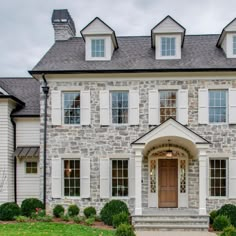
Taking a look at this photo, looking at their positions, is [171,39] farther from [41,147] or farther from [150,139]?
[41,147]

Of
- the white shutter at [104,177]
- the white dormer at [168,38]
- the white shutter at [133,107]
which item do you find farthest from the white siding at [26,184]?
the white dormer at [168,38]

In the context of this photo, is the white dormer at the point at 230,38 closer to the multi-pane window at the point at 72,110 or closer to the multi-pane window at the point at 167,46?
the multi-pane window at the point at 167,46

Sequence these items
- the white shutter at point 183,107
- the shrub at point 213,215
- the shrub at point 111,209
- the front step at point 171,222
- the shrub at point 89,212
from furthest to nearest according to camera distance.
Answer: the white shutter at point 183,107, the shrub at point 89,212, the shrub at point 213,215, the shrub at point 111,209, the front step at point 171,222

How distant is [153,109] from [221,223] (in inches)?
207

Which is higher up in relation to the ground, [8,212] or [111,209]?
[111,209]

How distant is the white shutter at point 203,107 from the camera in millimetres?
16422

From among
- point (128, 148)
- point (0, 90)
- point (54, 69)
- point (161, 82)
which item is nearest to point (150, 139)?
point (128, 148)

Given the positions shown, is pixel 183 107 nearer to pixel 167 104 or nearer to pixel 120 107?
pixel 167 104

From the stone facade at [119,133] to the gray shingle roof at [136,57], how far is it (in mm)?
512

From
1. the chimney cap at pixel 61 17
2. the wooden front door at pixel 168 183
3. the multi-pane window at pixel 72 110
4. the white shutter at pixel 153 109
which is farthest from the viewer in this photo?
the chimney cap at pixel 61 17

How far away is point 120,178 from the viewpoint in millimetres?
16703

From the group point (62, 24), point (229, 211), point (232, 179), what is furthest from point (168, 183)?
point (62, 24)

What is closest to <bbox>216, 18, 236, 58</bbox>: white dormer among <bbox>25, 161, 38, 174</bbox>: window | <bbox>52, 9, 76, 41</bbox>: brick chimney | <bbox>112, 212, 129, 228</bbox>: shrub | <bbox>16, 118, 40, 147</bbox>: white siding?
<bbox>52, 9, 76, 41</bbox>: brick chimney

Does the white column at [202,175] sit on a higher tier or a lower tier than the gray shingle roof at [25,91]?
lower
